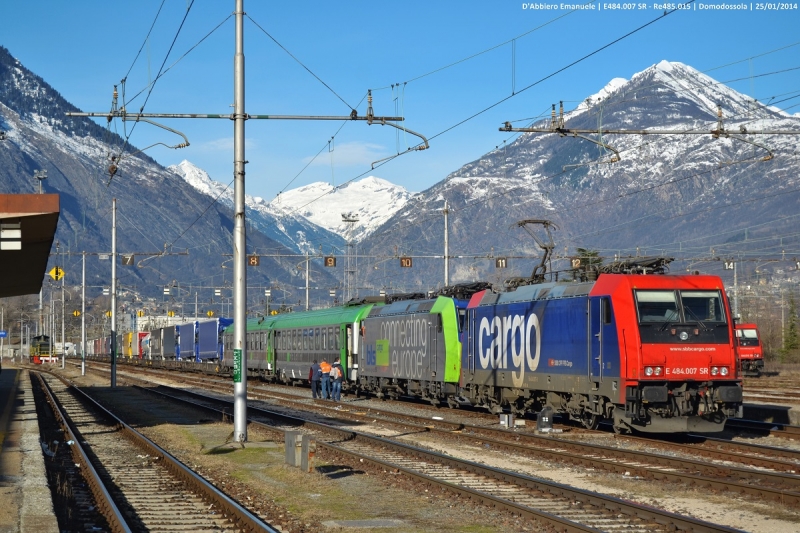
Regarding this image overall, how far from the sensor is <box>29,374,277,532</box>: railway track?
13.5m

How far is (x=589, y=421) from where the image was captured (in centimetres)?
2428

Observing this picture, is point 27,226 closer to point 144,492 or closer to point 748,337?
point 144,492

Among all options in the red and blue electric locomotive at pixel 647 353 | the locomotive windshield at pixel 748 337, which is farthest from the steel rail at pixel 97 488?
the locomotive windshield at pixel 748 337

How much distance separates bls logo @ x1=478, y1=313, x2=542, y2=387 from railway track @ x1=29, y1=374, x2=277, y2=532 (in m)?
9.53

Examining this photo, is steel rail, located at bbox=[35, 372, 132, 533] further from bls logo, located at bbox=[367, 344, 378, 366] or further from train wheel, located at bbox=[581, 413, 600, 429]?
bls logo, located at bbox=[367, 344, 378, 366]

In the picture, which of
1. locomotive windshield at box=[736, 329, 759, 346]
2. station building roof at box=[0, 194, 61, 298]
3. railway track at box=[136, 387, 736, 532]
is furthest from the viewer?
locomotive windshield at box=[736, 329, 759, 346]

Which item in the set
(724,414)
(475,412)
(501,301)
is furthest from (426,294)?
Answer: (724,414)

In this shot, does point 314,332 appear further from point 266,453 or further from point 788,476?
point 788,476

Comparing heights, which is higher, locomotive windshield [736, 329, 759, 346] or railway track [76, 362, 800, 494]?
locomotive windshield [736, 329, 759, 346]

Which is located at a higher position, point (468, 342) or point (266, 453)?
point (468, 342)

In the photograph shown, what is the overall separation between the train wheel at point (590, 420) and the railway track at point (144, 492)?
9638 millimetres

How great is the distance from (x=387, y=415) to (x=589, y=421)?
813cm

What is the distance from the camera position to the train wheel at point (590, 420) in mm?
23875

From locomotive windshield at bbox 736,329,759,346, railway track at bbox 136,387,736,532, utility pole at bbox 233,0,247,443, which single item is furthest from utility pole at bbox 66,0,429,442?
locomotive windshield at bbox 736,329,759,346
